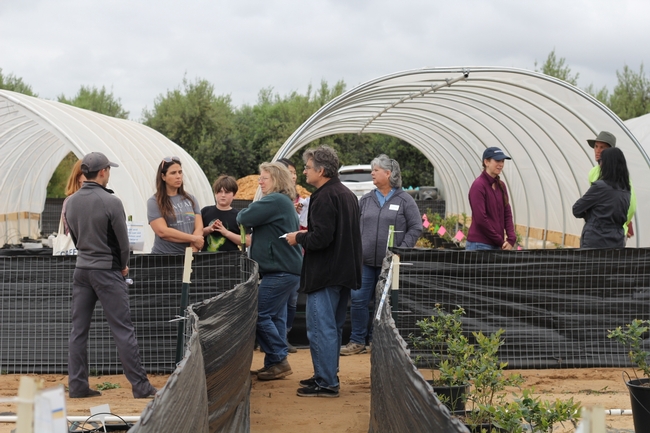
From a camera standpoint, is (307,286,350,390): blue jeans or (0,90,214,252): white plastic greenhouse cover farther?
(0,90,214,252): white plastic greenhouse cover

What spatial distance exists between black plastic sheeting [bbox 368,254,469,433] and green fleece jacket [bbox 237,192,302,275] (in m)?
2.03

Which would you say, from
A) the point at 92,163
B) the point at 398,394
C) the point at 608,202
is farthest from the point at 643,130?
the point at 398,394

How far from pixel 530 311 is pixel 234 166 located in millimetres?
27511

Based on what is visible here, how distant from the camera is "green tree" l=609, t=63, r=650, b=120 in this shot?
32906 mm

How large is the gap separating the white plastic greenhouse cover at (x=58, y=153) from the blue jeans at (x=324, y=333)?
4.10 meters

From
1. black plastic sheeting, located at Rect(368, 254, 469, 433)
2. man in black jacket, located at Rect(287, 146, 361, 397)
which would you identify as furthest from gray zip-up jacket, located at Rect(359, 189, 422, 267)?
black plastic sheeting, located at Rect(368, 254, 469, 433)

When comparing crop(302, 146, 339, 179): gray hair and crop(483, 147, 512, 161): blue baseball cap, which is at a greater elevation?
crop(483, 147, 512, 161): blue baseball cap

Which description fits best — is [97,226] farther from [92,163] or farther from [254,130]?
[254,130]

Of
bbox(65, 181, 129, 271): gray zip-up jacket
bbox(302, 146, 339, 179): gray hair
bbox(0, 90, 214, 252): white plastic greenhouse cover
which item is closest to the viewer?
bbox(65, 181, 129, 271): gray zip-up jacket

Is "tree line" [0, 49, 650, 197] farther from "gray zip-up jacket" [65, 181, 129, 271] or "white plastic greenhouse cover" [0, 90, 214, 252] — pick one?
"gray zip-up jacket" [65, 181, 129, 271]

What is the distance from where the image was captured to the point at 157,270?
7.30 m

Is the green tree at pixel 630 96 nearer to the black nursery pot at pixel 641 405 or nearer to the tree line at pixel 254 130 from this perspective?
the tree line at pixel 254 130

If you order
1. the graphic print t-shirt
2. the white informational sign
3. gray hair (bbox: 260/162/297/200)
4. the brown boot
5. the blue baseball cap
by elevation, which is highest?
the blue baseball cap

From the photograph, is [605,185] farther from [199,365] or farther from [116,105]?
[116,105]
